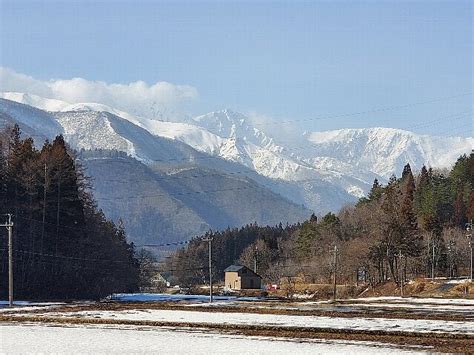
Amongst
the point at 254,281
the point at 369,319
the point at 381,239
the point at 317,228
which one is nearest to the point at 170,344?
the point at 369,319

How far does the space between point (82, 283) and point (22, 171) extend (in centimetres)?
1636

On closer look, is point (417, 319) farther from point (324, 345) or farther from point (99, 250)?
point (99, 250)

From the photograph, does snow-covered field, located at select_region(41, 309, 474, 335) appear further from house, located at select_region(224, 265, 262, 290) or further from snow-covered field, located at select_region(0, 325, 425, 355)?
house, located at select_region(224, 265, 262, 290)

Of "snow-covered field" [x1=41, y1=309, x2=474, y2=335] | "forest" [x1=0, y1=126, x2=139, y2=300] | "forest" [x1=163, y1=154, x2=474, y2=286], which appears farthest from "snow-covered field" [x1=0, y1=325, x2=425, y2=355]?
"forest" [x1=163, y1=154, x2=474, y2=286]

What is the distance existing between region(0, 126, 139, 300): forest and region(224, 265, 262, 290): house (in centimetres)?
5917

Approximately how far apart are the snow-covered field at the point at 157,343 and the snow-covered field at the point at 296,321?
348 inches

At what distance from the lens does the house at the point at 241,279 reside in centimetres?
16893

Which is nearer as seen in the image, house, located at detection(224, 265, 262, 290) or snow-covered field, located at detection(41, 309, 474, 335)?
Result: snow-covered field, located at detection(41, 309, 474, 335)

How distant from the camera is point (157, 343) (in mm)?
38750

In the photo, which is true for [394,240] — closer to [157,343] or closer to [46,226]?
[46,226]

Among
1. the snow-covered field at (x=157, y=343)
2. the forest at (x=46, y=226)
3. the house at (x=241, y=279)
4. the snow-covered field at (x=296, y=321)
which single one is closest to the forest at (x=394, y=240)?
the house at (x=241, y=279)

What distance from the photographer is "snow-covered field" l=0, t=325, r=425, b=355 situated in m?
35.3

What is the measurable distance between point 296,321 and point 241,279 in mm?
113095

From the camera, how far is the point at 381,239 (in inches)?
5246
